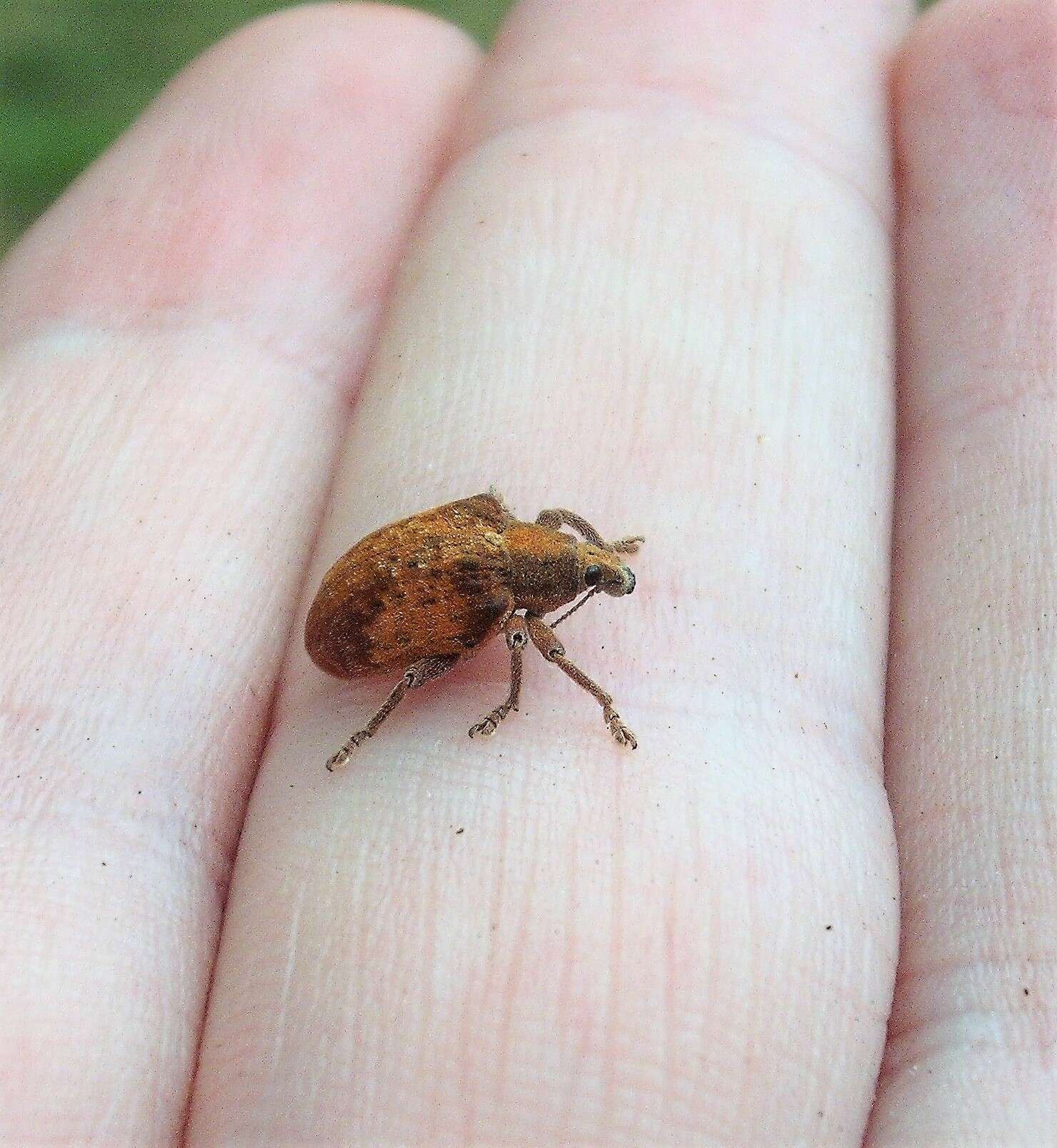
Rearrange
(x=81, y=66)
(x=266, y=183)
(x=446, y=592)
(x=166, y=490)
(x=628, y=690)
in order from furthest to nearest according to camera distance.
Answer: (x=81, y=66), (x=266, y=183), (x=166, y=490), (x=446, y=592), (x=628, y=690)

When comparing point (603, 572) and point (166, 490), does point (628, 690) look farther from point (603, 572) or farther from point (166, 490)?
point (166, 490)

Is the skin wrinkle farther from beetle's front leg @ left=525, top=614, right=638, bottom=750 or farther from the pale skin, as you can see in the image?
beetle's front leg @ left=525, top=614, right=638, bottom=750

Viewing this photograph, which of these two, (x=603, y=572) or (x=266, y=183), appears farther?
(x=266, y=183)

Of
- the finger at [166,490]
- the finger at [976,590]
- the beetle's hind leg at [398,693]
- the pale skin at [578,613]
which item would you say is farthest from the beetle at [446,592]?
the finger at [976,590]

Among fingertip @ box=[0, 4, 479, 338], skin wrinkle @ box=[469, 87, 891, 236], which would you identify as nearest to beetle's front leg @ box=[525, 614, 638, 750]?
fingertip @ box=[0, 4, 479, 338]

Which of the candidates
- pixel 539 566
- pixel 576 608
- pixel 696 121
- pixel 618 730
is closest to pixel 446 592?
pixel 539 566

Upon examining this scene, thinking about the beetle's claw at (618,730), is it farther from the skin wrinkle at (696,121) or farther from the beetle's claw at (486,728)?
the skin wrinkle at (696,121)

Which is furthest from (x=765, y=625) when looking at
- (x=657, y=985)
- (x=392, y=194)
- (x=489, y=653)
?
(x=392, y=194)
